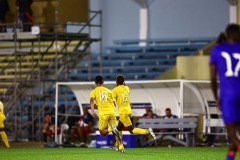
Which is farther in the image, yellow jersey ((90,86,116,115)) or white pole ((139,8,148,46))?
white pole ((139,8,148,46))

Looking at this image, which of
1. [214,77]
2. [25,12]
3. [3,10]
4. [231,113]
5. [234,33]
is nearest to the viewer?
[231,113]

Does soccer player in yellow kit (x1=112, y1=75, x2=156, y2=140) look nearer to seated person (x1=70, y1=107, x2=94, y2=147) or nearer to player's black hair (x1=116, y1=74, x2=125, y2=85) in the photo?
player's black hair (x1=116, y1=74, x2=125, y2=85)

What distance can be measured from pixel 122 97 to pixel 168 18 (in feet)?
66.6

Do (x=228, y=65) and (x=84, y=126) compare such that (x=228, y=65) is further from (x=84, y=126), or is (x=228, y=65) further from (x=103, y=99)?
(x=84, y=126)

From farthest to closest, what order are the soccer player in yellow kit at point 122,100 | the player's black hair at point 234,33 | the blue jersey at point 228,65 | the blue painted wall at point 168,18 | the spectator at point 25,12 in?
the blue painted wall at point 168,18
the spectator at point 25,12
the soccer player in yellow kit at point 122,100
the player's black hair at point 234,33
the blue jersey at point 228,65

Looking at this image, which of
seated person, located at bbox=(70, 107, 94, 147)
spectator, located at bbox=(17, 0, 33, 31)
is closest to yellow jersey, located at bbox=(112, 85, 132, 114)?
seated person, located at bbox=(70, 107, 94, 147)

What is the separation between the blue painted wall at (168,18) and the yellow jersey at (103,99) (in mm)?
19926

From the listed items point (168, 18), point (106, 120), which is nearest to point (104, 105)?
point (106, 120)

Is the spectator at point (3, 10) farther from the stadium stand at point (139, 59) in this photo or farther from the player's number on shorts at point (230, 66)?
the player's number on shorts at point (230, 66)

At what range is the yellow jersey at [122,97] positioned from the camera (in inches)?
965

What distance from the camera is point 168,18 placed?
4450 centimetres

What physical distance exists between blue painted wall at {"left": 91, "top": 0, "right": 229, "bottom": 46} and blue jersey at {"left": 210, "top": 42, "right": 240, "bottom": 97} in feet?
99.7

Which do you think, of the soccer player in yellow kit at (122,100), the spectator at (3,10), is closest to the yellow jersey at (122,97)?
the soccer player in yellow kit at (122,100)

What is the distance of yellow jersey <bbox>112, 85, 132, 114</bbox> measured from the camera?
24.5 meters
